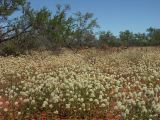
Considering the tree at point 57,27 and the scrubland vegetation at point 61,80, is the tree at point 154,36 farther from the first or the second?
the tree at point 57,27

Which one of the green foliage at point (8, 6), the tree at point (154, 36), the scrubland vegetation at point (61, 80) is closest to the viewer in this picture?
the scrubland vegetation at point (61, 80)

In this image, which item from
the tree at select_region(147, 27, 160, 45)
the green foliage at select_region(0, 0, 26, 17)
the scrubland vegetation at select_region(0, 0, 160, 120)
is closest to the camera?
the scrubland vegetation at select_region(0, 0, 160, 120)

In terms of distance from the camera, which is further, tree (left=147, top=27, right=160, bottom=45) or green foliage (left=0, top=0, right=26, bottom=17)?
tree (left=147, top=27, right=160, bottom=45)

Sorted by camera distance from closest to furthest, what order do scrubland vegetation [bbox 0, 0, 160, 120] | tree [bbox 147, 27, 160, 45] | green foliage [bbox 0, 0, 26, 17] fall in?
1. scrubland vegetation [bbox 0, 0, 160, 120]
2. green foliage [bbox 0, 0, 26, 17]
3. tree [bbox 147, 27, 160, 45]

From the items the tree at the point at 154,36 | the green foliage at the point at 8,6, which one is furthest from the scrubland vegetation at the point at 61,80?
the tree at the point at 154,36

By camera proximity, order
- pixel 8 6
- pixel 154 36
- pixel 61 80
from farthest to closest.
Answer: pixel 154 36 < pixel 8 6 < pixel 61 80

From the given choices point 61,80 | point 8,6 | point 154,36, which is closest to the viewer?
point 61,80

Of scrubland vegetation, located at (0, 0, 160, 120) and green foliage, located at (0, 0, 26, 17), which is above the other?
green foliage, located at (0, 0, 26, 17)

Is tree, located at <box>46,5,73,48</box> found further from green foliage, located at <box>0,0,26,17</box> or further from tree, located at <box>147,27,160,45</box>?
tree, located at <box>147,27,160,45</box>

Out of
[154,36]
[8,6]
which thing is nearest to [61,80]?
[8,6]

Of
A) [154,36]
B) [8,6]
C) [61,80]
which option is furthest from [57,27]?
[154,36]

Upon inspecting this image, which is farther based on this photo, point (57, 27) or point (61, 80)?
point (57, 27)

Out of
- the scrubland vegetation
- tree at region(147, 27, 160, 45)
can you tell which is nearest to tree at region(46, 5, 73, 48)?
the scrubland vegetation

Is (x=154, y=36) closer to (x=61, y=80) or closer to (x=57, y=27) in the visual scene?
(x=57, y=27)
